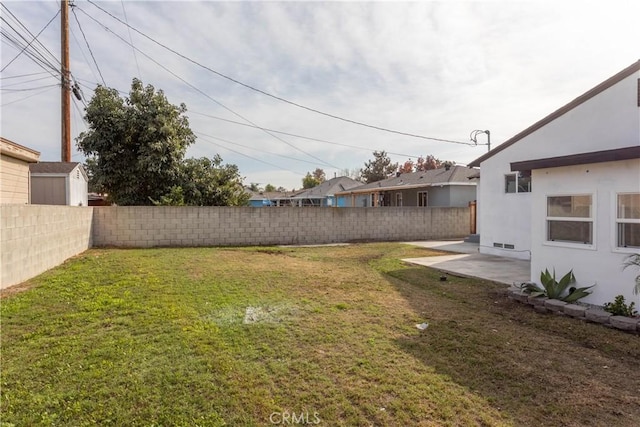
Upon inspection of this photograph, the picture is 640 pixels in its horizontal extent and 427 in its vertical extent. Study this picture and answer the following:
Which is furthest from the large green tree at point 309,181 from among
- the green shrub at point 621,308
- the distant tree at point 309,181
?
the green shrub at point 621,308

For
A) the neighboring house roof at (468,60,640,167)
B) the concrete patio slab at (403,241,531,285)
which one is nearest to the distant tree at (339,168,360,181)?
the concrete patio slab at (403,241,531,285)

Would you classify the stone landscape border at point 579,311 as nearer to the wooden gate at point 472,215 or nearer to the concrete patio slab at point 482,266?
the concrete patio slab at point 482,266

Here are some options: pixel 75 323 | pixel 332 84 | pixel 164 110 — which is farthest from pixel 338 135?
pixel 75 323

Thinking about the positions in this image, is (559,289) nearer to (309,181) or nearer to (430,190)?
(430,190)

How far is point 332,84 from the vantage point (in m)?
14.3

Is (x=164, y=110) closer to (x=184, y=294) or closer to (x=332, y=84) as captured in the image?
(x=332, y=84)

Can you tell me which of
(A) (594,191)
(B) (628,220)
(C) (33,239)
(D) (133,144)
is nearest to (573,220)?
(A) (594,191)

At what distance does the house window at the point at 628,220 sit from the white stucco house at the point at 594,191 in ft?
0.04

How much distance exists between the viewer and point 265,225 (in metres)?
14.5

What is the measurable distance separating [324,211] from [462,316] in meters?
10.6

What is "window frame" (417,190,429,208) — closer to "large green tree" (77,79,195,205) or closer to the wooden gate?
the wooden gate

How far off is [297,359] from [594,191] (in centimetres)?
528
